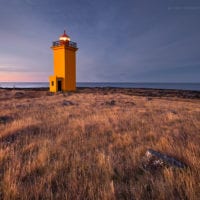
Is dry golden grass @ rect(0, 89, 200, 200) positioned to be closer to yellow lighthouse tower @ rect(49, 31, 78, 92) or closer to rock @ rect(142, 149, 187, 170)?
rock @ rect(142, 149, 187, 170)

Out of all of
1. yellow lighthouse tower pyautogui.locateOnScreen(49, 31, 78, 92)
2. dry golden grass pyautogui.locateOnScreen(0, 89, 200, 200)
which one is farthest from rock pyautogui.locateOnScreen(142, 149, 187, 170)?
yellow lighthouse tower pyautogui.locateOnScreen(49, 31, 78, 92)

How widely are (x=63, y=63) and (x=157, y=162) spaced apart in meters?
25.3

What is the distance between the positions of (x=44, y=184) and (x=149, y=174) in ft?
5.93

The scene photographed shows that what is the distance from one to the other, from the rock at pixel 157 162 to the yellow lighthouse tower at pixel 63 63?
24756 mm

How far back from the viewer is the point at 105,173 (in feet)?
8.73

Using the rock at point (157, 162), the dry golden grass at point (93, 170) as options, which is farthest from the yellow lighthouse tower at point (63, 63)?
the rock at point (157, 162)

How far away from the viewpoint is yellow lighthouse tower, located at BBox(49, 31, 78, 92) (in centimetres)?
2558

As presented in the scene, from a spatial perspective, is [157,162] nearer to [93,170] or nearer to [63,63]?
[93,170]

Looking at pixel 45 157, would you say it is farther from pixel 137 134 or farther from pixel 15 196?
pixel 137 134

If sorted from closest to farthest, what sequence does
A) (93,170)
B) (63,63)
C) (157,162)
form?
(93,170), (157,162), (63,63)

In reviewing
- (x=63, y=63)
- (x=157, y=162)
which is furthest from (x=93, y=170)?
(x=63, y=63)

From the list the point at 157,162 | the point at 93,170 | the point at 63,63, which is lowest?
the point at 93,170

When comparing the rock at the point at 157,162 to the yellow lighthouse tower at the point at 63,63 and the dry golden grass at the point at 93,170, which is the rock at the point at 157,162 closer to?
the dry golden grass at the point at 93,170

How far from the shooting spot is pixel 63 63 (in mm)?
25812
